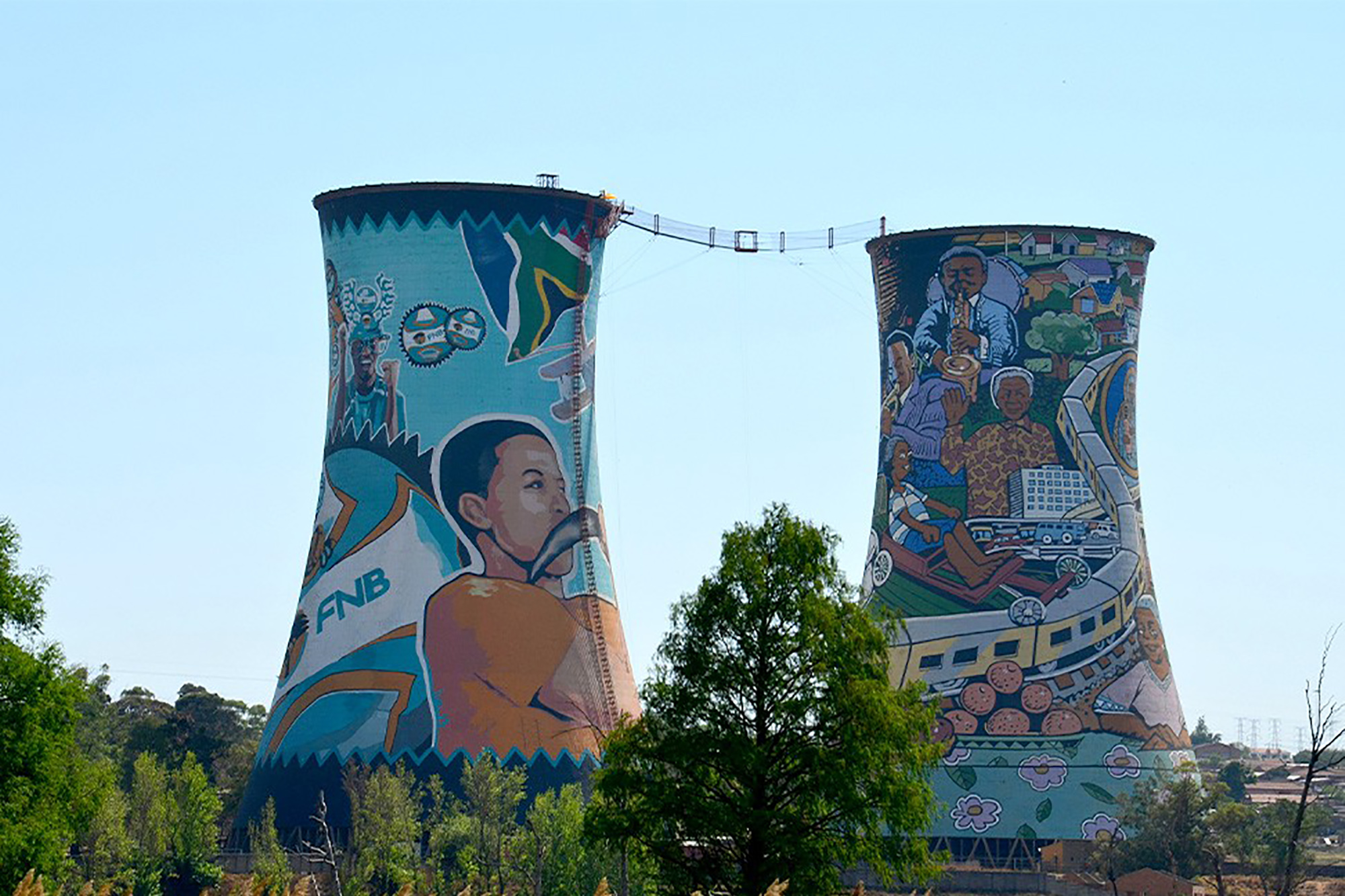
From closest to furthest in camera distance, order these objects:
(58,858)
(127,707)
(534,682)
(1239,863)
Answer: (58,858) → (534,682) → (1239,863) → (127,707)

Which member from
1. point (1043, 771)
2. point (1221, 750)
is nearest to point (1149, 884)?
point (1043, 771)

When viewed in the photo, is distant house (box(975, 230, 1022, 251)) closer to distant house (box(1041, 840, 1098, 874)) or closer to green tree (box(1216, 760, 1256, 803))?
distant house (box(1041, 840, 1098, 874))

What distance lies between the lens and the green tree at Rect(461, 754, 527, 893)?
1540 inches

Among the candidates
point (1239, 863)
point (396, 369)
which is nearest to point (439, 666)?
point (396, 369)

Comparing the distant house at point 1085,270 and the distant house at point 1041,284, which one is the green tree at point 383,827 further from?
the distant house at point 1085,270

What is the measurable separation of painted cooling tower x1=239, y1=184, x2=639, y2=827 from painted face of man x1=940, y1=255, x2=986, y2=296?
7699 millimetres

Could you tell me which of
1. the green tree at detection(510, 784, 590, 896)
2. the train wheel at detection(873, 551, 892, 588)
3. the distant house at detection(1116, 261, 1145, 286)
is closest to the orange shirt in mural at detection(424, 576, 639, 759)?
the green tree at detection(510, 784, 590, 896)

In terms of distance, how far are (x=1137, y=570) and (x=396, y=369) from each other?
1439 centimetres

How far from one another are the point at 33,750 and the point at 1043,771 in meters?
30.5

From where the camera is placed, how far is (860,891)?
13.3 m

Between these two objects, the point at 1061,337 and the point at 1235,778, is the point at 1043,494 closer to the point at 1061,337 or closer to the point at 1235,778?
the point at 1061,337

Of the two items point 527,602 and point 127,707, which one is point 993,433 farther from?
point 127,707

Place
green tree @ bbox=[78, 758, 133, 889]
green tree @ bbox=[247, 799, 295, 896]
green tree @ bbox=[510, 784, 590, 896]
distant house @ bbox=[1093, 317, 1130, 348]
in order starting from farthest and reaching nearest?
distant house @ bbox=[1093, 317, 1130, 348], green tree @ bbox=[78, 758, 133, 889], green tree @ bbox=[247, 799, 295, 896], green tree @ bbox=[510, 784, 590, 896]

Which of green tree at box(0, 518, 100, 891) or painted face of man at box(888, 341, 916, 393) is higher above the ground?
painted face of man at box(888, 341, 916, 393)
